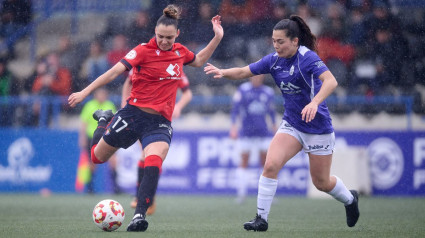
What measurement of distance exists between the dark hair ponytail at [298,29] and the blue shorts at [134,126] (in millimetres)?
1554

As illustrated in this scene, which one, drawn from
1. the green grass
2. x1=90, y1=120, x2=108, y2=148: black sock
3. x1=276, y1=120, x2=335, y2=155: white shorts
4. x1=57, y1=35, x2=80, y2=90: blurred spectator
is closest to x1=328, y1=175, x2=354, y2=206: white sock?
the green grass

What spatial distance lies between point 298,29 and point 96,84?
2.13m

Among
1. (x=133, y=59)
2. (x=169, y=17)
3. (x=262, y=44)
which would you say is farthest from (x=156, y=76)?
(x=262, y=44)

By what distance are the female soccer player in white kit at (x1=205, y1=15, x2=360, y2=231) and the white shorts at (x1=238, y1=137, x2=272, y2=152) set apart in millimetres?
6488

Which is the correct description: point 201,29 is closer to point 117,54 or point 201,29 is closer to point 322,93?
point 117,54

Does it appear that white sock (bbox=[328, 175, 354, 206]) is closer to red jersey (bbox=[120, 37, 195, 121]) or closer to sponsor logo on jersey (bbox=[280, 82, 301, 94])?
sponsor logo on jersey (bbox=[280, 82, 301, 94])

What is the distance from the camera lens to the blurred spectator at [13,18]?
17812 mm

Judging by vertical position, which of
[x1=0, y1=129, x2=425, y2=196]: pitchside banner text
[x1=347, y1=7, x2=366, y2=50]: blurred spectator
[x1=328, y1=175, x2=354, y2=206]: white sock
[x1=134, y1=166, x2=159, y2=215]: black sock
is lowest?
[x1=0, y1=129, x2=425, y2=196]: pitchside banner text

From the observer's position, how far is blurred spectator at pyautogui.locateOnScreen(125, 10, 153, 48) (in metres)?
16.9

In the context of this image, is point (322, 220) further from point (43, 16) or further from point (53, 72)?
point (43, 16)

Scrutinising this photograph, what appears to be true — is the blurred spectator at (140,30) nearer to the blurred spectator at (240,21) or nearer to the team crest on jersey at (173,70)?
the blurred spectator at (240,21)

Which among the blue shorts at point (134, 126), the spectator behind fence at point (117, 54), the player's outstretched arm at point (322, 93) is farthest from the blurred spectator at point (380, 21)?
the blue shorts at point (134, 126)

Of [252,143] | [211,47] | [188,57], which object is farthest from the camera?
[252,143]

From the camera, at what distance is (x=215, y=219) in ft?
29.5
